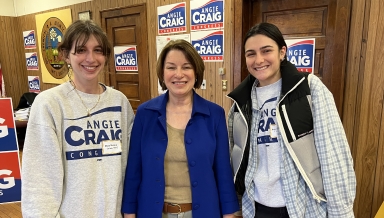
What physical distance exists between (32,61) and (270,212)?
6.22 m

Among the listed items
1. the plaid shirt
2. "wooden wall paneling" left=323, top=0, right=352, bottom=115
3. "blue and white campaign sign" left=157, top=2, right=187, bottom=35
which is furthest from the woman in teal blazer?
"blue and white campaign sign" left=157, top=2, right=187, bottom=35

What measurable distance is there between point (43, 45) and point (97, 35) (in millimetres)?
5098

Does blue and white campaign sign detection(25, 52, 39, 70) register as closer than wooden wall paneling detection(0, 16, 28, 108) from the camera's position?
Yes

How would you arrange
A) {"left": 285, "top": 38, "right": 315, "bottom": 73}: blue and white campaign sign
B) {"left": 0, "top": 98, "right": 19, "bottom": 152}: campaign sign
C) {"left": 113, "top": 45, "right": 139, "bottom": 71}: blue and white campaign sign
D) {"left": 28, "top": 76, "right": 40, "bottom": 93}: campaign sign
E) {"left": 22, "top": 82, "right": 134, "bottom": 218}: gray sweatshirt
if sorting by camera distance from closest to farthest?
{"left": 22, "top": 82, "right": 134, "bottom": 218}: gray sweatshirt < {"left": 0, "top": 98, "right": 19, "bottom": 152}: campaign sign < {"left": 285, "top": 38, "right": 315, "bottom": 73}: blue and white campaign sign < {"left": 113, "top": 45, "right": 139, "bottom": 71}: blue and white campaign sign < {"left": 28, "top": 76, "right": 40, "bottom": 93}: campaign sign

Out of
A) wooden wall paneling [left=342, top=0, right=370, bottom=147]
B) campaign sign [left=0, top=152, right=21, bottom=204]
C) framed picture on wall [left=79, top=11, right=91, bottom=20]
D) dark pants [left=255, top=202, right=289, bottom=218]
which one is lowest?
campaign sign [left=0, top=152, right=21, bottom=204]

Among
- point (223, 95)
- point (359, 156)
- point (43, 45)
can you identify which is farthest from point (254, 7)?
point (43, 45)

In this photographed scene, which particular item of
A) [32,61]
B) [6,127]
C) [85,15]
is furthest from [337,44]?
[32,61]

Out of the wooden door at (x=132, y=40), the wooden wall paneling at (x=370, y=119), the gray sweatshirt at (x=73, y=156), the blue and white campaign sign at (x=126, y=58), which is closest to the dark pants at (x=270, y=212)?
the gray sweatshirt at (x=73, y=156)

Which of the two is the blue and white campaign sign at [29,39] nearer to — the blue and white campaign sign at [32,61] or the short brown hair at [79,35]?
the blue and white campaign sign at [32,61]

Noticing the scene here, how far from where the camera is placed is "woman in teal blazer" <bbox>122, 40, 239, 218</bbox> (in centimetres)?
134

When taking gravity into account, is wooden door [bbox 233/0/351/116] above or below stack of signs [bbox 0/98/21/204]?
above

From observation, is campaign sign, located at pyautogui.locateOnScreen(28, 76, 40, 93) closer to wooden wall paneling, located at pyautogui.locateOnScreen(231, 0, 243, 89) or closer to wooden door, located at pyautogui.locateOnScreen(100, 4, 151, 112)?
wooden door, located at pyautogui.locateOnScreen(100, 4, 151, 112)

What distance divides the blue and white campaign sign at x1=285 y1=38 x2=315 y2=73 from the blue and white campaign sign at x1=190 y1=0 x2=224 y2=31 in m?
0.83

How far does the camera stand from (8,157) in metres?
2.41
